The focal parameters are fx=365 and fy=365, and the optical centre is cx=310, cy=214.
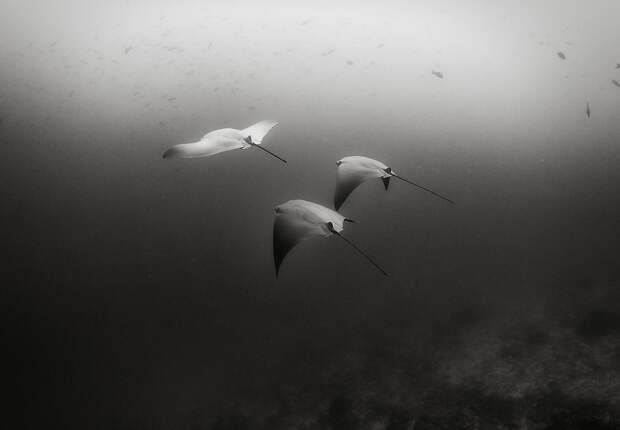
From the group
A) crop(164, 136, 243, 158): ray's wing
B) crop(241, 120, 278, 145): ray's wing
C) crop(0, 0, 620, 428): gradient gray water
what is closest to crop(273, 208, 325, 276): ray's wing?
crop(164, 136, 243, 158): ray's wing

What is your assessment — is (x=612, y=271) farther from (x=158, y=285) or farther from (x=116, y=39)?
(x=116, y=39)

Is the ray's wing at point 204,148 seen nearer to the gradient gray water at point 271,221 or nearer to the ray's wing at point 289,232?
the ray's wing at point 289,232

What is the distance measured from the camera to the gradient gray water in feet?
9.02

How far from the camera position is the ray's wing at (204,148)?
4.80 feet

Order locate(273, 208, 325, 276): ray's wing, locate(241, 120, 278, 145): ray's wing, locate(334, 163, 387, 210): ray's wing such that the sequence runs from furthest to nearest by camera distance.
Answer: locate(241, 120, 278, 145): ray's wing → locate(334, 163, 387, 210): ray's wing → locate(273, 208, 325, 276): ray's wing

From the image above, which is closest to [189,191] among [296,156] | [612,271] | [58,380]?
[296,156]

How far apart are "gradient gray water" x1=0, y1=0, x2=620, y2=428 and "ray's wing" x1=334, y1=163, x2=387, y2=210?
1.68m

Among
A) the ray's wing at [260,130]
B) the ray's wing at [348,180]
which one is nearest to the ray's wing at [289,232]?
the ray's wing at [348,180]

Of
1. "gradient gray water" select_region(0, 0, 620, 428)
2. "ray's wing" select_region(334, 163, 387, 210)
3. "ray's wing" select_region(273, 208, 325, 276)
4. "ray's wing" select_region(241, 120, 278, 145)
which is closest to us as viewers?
"ray's wing" select_region(273, 208, 325, 276)

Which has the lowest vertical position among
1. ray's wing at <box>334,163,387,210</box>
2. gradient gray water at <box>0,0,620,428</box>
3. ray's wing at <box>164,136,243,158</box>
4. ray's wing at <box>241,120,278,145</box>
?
gradient gray water at <box>0,0,620,428</box>

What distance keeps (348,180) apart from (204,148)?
607 millimetres

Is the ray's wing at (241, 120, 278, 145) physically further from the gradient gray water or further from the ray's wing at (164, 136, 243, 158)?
the gradient gray water

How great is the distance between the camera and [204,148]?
59.2 inches

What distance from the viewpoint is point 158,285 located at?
9.87ft
